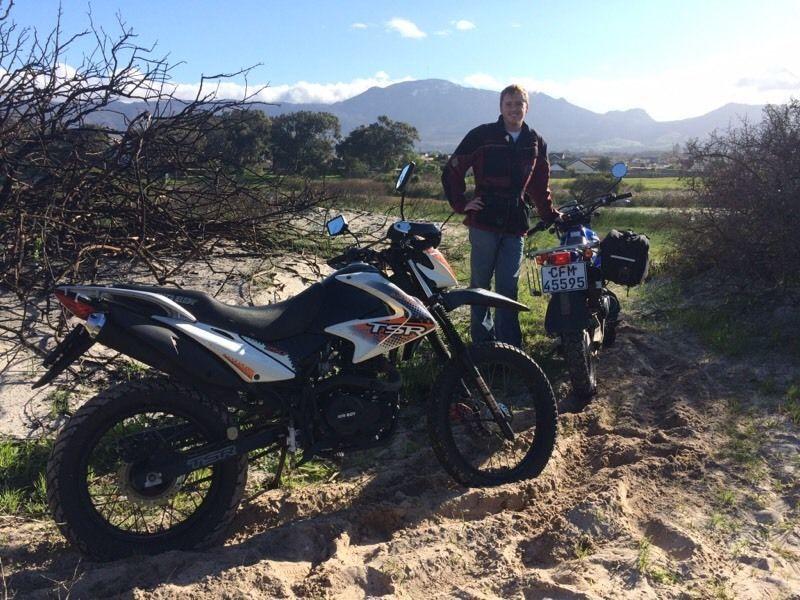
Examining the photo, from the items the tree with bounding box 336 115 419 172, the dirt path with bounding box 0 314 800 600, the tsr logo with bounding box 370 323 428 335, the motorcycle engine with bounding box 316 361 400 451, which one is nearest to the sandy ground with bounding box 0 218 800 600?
the dirt path with bounding box 0 314 800 600

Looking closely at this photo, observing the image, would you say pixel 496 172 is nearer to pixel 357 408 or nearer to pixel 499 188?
pixel 499 188

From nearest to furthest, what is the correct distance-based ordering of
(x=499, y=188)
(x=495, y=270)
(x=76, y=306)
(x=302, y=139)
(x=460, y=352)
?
1. (x=76, y=306)
2. (x=460, y=352)
3. (x=499, y=188)
4. (x=495, y=270)
5. (x=302, y=139)

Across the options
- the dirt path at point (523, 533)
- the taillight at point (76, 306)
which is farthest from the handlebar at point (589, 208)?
the taillight at point (76, 306)

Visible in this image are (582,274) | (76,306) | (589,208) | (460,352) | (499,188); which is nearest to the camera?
(76,306)

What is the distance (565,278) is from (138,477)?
278 cm

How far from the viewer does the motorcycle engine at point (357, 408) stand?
283cm

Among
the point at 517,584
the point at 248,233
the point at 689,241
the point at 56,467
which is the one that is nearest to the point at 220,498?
the point at 56,467

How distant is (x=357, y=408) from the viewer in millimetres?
2861

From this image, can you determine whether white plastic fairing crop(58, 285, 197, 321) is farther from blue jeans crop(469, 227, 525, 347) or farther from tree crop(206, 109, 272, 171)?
tree crop(206, 109, 272, 171)

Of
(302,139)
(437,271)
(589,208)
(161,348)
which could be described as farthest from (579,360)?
(302,139)

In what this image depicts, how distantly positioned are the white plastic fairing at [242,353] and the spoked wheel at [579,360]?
210cm

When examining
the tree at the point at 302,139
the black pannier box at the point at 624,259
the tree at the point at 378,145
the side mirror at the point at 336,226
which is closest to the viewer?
the side mirror at the point at 336,226

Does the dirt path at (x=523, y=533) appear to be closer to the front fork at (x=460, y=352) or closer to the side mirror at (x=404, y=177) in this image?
the front fork at (x=460, y=352)

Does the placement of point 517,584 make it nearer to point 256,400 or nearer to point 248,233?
point 256,400
